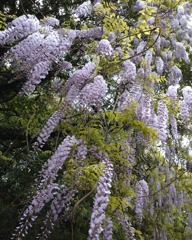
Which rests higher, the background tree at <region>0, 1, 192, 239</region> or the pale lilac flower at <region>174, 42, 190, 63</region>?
the pale lilac flower at <region>174, 42, 190, 63</region>

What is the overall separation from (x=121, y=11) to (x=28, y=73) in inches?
132

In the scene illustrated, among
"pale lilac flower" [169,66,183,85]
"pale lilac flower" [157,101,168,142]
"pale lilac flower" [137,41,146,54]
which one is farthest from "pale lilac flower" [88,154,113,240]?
"pale lilac flower" [169,66,183,85]

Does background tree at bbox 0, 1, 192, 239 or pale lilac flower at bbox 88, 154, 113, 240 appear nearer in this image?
pale lilac flower at bbox 88, 154, 113, 240

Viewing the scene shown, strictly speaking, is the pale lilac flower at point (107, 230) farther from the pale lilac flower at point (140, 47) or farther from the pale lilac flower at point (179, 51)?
the pale lilac flower at point (179, 51)

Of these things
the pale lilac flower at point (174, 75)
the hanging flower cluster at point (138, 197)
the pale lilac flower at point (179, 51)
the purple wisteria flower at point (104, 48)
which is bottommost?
the hanging flower cluster at point (138, 197)

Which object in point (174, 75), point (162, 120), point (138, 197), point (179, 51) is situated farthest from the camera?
point (179, 51)

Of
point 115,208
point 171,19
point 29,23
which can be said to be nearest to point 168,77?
point 171,19

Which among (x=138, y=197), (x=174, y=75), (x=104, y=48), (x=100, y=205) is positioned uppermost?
(x=174, y=75)

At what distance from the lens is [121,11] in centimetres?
671

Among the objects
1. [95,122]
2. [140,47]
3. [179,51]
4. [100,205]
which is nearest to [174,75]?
[179,51]

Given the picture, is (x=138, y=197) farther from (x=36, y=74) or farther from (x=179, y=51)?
(x=179, y=51)

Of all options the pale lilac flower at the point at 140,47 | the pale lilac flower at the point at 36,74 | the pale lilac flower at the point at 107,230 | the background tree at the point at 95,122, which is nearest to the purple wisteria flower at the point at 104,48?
the background tree at the point at 95,122

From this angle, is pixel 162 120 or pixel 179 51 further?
pixel 179 51

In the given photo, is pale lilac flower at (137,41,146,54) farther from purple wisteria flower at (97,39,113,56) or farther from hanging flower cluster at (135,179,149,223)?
hanging flower cluster at (135,179,149,223)
